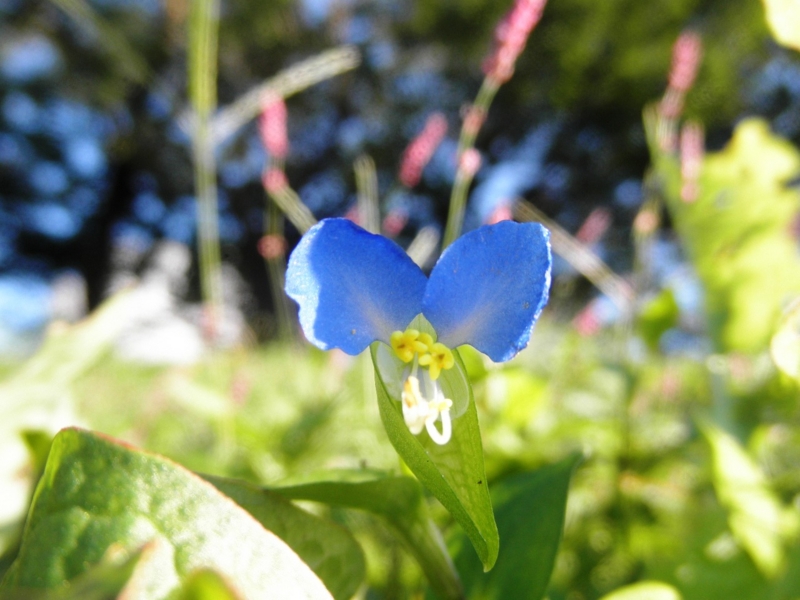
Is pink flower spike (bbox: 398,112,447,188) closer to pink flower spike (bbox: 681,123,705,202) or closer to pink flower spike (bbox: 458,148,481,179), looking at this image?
pink flower spike (bbox: 458,148,481,179)

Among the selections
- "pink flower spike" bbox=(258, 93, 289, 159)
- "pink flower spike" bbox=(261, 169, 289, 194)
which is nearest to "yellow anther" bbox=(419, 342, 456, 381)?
"pink flower spike" bbox=(261, 169, 289, 194)

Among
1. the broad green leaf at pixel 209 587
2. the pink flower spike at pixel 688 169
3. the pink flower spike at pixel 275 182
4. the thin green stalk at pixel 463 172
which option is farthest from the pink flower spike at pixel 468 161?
the broad green leaf at pixel 209 587

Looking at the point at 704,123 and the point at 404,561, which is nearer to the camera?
the point at 404,561

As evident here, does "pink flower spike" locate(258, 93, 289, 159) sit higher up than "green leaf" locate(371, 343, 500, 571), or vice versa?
"pink flower spike" locate(258, 93, 289, 159)

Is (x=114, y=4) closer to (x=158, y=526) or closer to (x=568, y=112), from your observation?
(x=568, y=112)

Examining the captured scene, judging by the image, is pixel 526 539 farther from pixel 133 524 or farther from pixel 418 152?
pixel 418 152

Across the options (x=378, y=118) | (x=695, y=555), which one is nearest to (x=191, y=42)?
(x=695, y=555)

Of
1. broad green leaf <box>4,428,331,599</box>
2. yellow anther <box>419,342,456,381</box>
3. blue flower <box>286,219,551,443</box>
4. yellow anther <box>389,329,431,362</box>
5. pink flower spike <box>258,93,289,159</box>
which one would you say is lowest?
broad green leaf <box>4,428,331,599</box>
